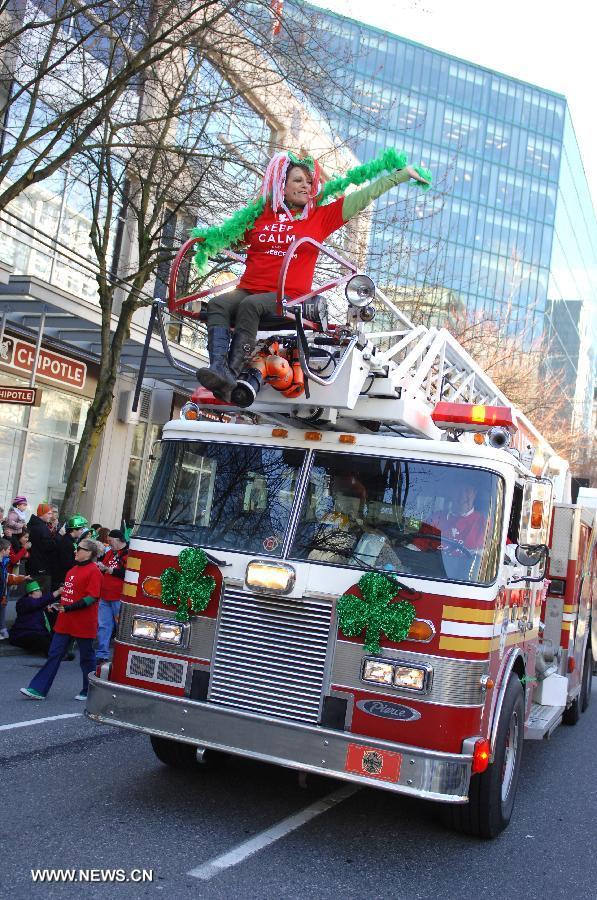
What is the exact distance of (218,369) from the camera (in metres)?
5.40

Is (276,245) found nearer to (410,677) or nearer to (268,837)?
(410,677)

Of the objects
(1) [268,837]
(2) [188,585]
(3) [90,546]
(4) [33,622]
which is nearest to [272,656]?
(2) [188,585]

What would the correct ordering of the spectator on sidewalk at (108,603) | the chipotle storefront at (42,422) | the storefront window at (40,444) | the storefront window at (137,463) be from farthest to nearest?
the storefront window at (137,463) → the storefront window at (40,444) → the chipotle storefront at (42,422) → the spectator on sidewalk at (108,603)

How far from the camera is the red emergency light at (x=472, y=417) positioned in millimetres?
6293

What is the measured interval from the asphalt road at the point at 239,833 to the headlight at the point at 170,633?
3.43 ft

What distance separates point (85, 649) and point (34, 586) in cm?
257

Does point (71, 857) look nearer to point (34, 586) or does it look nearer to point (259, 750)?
point (259, 750)

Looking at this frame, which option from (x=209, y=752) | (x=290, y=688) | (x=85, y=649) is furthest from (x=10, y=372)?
(x=290, y=688)

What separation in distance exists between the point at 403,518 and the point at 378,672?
0.94 meters

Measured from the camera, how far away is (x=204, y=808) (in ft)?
19.6

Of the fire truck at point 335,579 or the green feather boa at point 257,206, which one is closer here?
the fire truck at point 335,579

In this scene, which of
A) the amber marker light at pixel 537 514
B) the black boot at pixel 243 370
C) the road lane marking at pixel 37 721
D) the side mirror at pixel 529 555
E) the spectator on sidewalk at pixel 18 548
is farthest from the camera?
the spectator on sidewalk at pixel 18 548

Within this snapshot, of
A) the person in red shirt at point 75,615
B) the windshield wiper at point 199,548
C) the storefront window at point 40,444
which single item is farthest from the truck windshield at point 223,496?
the storefront window at point 40,444

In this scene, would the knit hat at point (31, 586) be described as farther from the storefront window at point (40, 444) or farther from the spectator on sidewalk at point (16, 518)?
the storefront window at point (40, 444)
